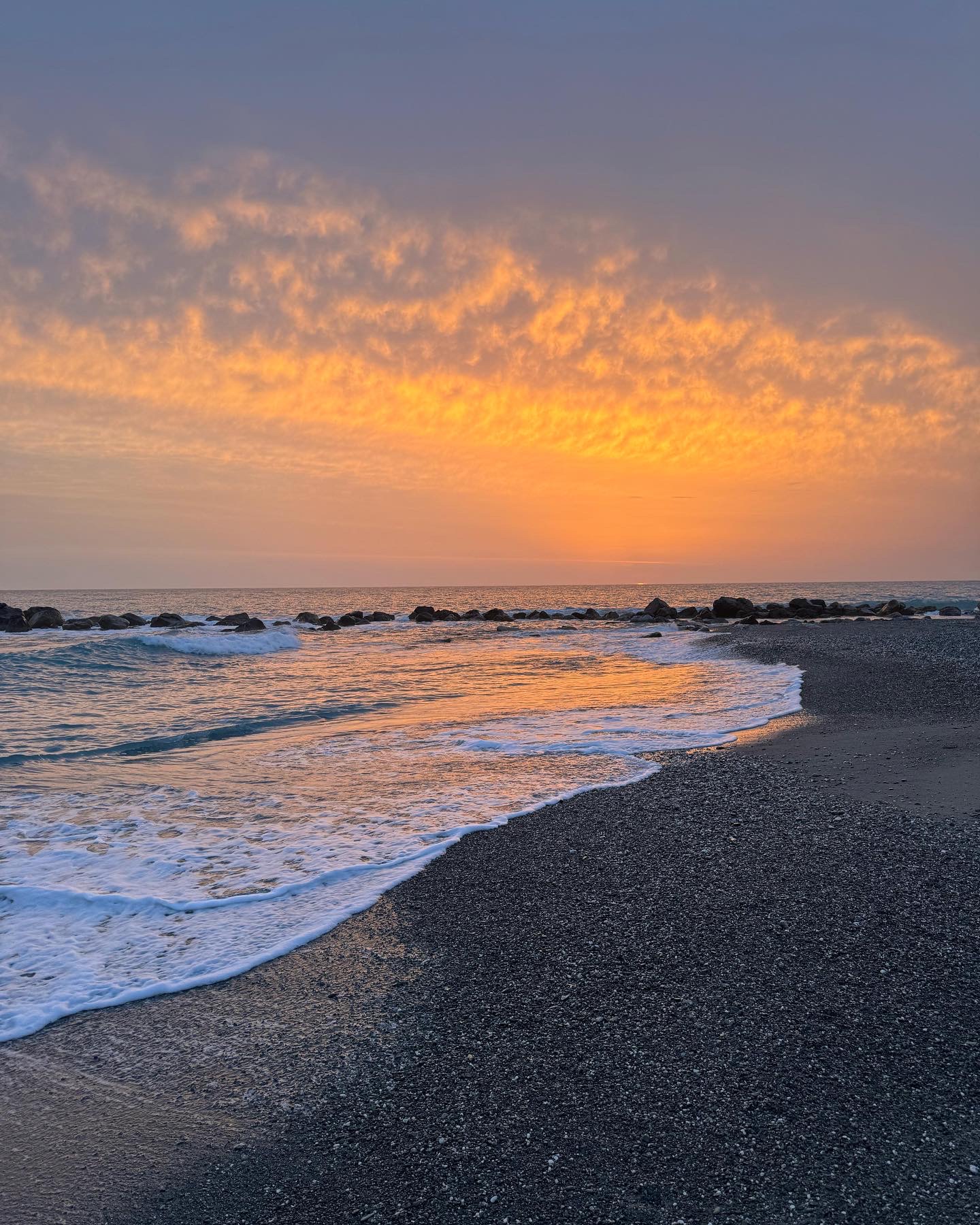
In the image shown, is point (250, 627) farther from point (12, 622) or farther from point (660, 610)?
point (660, 610)

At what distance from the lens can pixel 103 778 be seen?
10.2m

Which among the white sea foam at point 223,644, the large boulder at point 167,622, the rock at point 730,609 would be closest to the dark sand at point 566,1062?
the white sea foam at point 223,644

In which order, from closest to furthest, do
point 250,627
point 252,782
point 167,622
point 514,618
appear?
point 252,782, point 250,627, point 167,622, point 514,618

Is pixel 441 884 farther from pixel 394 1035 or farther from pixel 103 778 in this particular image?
pixel 103 778

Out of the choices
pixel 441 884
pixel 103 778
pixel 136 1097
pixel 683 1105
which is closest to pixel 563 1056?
pixel 683 1105

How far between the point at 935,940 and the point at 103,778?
9960mm

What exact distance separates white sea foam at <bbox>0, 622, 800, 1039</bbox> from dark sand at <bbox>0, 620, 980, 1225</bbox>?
1.91 feet

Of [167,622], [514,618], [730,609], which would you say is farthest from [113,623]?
[730,609]

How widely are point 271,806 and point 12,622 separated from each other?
47.7 m

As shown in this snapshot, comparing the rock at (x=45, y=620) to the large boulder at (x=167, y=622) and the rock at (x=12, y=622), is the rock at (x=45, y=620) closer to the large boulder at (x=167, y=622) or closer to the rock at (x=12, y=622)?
the rock at (x=12, y=622)

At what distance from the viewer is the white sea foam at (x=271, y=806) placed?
5.25 metres

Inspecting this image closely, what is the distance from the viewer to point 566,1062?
3670 millimetres

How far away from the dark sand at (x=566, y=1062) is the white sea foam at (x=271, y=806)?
582mm

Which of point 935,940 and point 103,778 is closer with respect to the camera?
point 935,940
